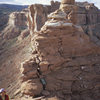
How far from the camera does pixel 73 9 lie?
23.0 m

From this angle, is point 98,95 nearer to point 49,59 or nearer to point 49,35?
point 49,59

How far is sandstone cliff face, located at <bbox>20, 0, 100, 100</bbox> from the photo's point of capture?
14117 mm

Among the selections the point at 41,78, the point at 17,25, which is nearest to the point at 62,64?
the point at 41,78

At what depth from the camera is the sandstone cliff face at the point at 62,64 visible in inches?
556

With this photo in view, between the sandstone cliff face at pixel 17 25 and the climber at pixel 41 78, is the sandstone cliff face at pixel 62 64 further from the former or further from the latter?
the sandstone cliff face at pixel 17 25

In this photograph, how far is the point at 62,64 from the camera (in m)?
15.0

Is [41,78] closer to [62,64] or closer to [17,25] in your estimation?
[62,64]

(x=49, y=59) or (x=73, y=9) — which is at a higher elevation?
(x=73, y=9)

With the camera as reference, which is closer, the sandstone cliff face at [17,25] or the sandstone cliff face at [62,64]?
the sandstone cliff face at [62,64]

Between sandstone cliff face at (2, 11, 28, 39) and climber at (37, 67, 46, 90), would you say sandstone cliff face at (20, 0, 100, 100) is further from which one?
sandstone cliff face at (2, 11, 28, 39)

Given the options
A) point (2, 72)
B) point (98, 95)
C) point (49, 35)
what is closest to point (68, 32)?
point (49, 35)

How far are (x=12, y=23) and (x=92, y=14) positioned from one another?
29.0m

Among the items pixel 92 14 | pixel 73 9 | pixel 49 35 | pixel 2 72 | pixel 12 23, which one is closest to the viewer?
pixel 49 35

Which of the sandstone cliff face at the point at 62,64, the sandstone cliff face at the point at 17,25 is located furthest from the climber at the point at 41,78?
the sandstone cliff face at the point at 17,25
